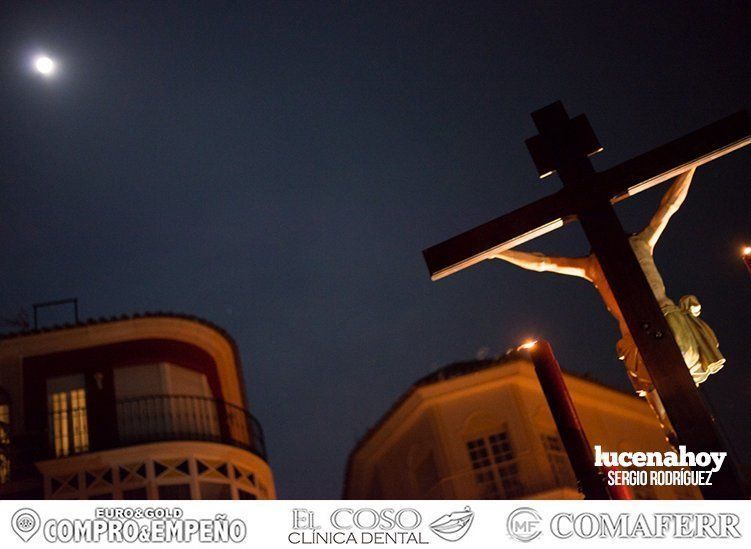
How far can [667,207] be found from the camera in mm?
3867

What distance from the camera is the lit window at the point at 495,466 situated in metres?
16.7

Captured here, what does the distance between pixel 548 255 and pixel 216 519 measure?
223 centimetres

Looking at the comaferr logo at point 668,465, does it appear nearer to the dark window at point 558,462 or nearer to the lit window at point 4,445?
the lit window at point 4,445

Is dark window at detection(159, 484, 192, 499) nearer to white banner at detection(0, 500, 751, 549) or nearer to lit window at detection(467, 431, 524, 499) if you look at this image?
lit window at detection(467, 431, 524, 499)

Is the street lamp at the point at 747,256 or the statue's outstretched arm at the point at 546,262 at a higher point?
the statue's outstretched arm at the point at 546,262

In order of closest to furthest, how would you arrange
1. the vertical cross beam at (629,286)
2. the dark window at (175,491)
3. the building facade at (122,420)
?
the vertical cross beam at (629,286) → the building facade at (122,420) → the dark window at (175,491)

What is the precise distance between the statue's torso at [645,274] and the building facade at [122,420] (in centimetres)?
1111

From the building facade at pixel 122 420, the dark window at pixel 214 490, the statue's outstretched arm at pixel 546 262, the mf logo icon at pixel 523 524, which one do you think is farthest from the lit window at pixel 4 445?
the mf logo icon at pixel 523 524

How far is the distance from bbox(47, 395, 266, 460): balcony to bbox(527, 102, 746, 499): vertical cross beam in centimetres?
1124

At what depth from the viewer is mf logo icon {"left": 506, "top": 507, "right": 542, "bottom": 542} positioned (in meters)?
2.84

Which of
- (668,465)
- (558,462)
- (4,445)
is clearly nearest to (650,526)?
(668,465)

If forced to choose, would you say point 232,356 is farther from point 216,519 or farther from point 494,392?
point 216,519

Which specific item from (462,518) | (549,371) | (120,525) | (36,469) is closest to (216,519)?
(120,525)

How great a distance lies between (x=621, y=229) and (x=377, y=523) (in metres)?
1.91
